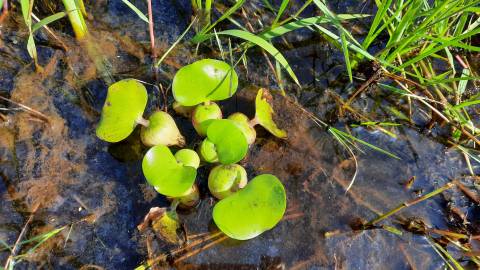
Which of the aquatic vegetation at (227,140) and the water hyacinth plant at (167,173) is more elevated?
the aquatic vegetation at (227,140)

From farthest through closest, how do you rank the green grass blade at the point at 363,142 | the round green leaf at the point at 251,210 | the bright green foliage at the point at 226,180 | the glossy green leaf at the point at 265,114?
the green grass blade at the point at 363,142
the glossy green leaf at the point at 265,114
the bright green foliage at the point at 226,180
the round green leaf at the point at 251,210

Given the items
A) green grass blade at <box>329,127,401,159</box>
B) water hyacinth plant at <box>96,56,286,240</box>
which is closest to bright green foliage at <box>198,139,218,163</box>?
water hyacinth plant at <box>96,56,286,240</box>

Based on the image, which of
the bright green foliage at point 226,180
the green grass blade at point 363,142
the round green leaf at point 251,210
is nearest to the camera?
the round green leaf at point 251,210

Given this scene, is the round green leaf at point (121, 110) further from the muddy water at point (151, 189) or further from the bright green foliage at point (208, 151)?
the bright green foliage at point (208, 151)

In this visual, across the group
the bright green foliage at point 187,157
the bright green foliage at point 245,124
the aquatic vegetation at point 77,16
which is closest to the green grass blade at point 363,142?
the bright green foliage at point 245,124

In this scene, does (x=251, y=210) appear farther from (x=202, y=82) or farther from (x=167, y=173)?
(x=202, y=82)

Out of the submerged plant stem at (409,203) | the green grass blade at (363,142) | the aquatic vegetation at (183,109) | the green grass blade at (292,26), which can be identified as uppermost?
the green grass blade at (292,26)

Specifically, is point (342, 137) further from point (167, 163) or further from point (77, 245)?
point (77, 245)

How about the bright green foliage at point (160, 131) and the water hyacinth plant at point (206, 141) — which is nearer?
the water hyacinth plant at point (206, 141)

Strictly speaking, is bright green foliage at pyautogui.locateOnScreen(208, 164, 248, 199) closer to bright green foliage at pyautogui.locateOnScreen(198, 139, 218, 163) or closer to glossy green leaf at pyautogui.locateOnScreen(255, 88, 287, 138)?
bright green foliage at pyautogui.locateOnScreen(198, 139, 218, 163)
